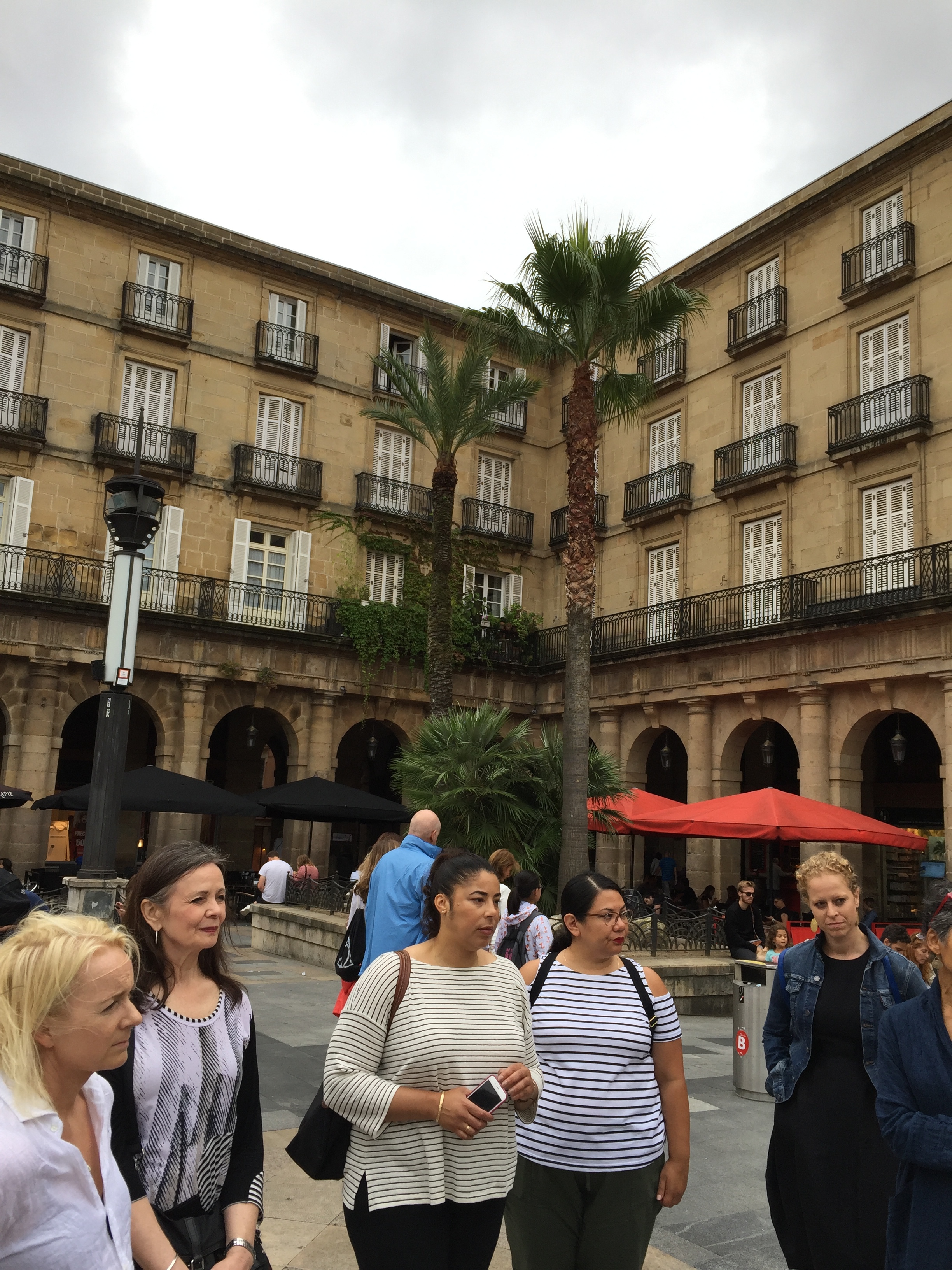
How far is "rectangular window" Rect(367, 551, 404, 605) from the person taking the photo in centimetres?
2766

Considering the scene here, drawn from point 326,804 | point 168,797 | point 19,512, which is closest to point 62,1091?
point 168,797

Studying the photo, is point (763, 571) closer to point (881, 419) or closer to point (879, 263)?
point (881, 419)

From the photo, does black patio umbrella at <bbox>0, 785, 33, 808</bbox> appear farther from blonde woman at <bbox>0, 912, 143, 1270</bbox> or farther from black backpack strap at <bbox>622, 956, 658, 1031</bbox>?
blonde woman at <bbox>0, 912, 143, 1270</bbox>

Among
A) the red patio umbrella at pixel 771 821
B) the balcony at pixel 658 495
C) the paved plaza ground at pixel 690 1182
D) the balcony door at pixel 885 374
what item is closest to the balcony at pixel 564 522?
the balcony at pixel 658 495

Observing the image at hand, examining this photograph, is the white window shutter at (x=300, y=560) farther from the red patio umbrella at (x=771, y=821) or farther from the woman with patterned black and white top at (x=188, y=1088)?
the woman with patterned black and white top at (x=188, y=1088)

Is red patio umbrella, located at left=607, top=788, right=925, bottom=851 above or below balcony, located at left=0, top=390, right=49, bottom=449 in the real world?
below

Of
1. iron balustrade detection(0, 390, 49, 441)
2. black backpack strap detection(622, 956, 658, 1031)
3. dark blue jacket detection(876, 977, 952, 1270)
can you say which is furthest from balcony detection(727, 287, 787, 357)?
dark blue jacket detection(876, 977, 952, 1270)

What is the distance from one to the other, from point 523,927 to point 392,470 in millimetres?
22439

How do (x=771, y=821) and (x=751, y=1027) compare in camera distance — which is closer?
(x=751, y=1027)

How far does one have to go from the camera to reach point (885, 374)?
21312 mm

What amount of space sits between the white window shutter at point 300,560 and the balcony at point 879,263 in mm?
13533

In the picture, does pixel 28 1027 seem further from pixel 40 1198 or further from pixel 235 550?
pixel 235 550

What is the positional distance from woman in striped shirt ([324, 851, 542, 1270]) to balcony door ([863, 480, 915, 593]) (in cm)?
1809

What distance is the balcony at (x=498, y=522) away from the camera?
29062 millimetres
